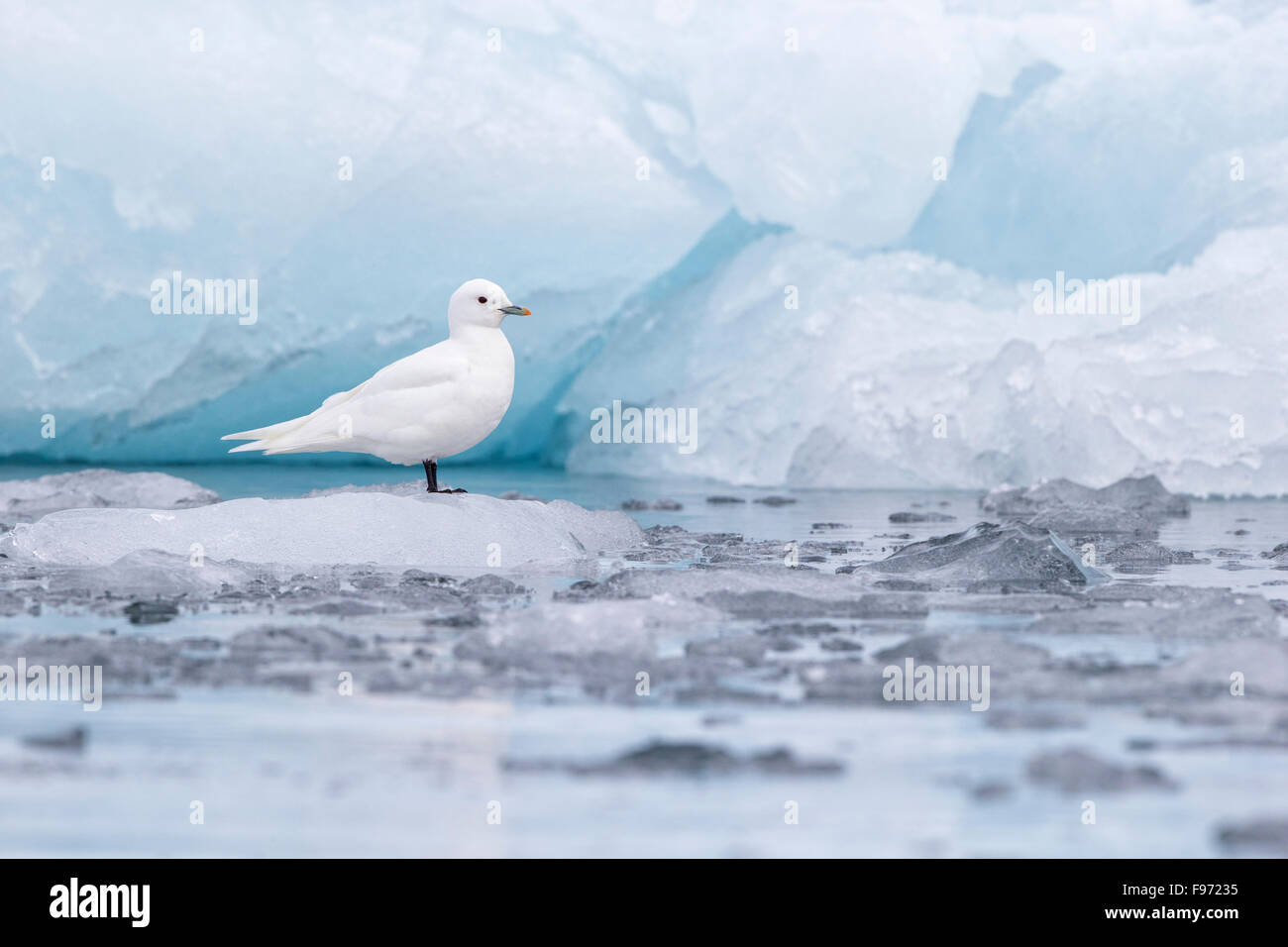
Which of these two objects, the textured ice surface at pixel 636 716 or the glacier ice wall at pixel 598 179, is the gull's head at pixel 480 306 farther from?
the glacier ice wall at pixel 598 179

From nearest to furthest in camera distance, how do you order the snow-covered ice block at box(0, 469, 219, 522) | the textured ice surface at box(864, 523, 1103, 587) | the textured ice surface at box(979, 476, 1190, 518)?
the textured ice surface at box(864, 523, 1103, 587)
the snow-covered ice block at box(0, 469, 219, 522)
the textured ice surface at box(979, 476, 1190, 518)

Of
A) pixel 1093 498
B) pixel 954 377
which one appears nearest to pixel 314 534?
pixel 1093 498

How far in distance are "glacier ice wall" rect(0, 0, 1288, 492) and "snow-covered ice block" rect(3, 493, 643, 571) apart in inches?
323

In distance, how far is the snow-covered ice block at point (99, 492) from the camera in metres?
9.55

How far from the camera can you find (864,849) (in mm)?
2377

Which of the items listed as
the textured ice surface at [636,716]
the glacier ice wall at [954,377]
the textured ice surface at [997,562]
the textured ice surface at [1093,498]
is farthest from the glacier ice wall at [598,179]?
the textured ice surface at [636,716]

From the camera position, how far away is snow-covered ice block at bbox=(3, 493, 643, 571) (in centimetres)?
605

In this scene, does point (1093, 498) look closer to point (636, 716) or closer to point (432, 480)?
point (432, 480)

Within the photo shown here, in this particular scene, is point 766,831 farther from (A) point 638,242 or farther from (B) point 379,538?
(A) point 638,242

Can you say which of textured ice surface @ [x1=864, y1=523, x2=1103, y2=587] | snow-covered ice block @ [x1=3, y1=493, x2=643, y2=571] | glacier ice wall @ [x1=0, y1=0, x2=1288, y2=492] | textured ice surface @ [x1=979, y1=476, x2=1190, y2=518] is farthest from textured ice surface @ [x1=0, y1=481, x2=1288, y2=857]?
glacier ice wall @ [x1=0, y1=0, x2=1288, y2=492]

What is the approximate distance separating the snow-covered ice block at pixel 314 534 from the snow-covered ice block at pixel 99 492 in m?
Result: 3.28

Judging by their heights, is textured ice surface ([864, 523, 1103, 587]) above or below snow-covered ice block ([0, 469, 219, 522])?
below

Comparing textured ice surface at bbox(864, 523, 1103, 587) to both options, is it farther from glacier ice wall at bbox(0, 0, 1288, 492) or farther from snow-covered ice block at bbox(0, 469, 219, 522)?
glacier ice wall at bbox(0, 0, 1288, 492)
